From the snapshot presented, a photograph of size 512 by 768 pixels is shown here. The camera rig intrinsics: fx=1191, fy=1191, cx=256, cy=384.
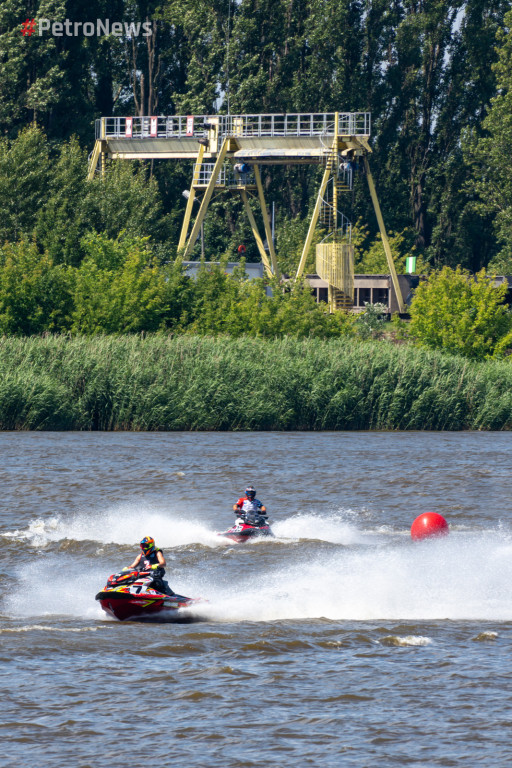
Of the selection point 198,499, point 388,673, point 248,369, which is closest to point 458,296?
point 248,369

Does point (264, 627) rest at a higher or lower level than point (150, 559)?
lower

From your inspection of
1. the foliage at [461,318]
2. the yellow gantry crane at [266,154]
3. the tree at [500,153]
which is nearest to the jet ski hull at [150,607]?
the foliage at [461,318]

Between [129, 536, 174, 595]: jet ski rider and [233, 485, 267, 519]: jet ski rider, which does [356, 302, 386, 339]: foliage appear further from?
[129, 536, 174, 595]: jet ski rider

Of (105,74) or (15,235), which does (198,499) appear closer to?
(15,235)

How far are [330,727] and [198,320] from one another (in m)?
44.6

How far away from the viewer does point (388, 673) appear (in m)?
15.8

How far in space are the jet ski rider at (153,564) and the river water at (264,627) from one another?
63 cm

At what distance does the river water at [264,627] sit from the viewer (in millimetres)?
13531

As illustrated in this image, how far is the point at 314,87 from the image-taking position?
88125mm

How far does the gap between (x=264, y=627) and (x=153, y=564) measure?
6.65 feet

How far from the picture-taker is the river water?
44.4ft

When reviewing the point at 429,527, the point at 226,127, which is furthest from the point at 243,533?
the point at 226,127

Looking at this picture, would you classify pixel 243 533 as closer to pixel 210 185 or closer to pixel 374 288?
pixel 210 185

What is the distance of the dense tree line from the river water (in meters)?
51.3
